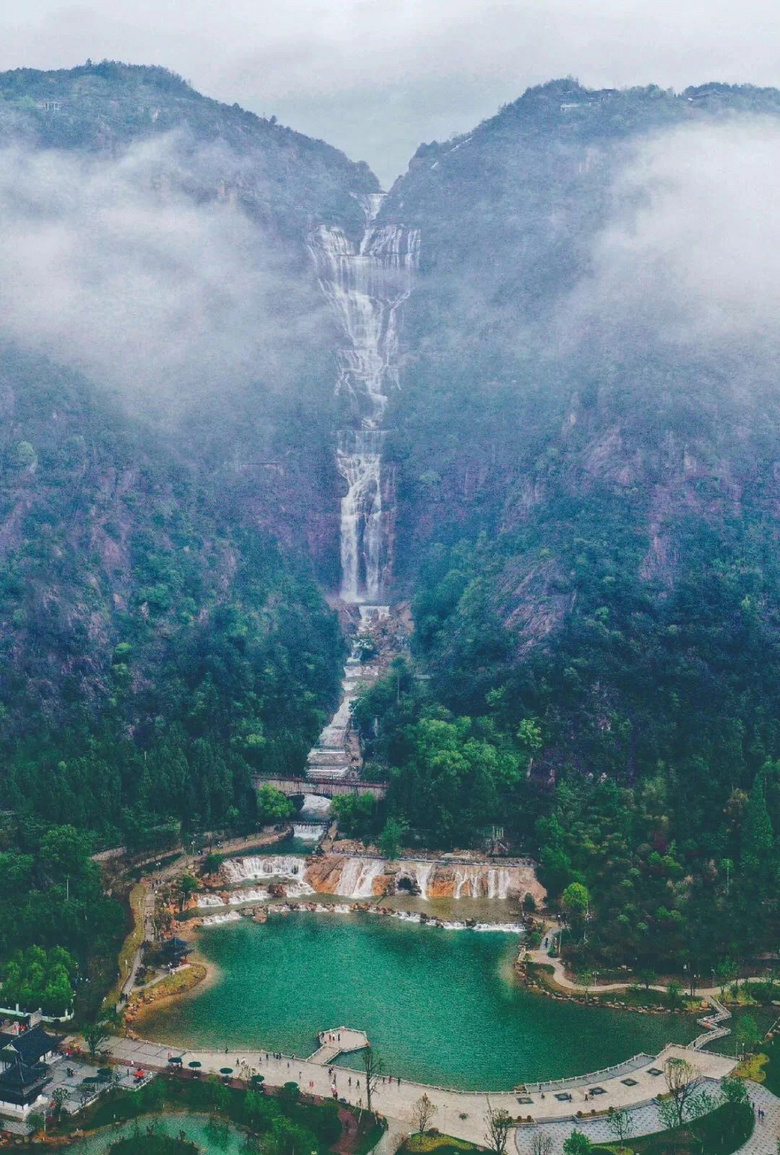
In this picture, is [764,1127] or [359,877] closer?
[764,1127]

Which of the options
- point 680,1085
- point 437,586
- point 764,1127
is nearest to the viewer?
point 764,1127

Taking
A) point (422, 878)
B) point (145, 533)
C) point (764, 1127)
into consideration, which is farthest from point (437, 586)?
point (764, 1127)

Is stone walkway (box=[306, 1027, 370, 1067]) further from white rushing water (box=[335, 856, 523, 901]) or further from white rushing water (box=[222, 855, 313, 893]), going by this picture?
white rushing water (box=[222, 855, 313, 893])

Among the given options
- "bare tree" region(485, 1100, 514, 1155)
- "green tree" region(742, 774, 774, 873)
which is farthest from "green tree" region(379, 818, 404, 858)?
"bare tree" region(485, 1100, 514, 1155)

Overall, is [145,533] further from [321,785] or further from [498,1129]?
[498,1129]

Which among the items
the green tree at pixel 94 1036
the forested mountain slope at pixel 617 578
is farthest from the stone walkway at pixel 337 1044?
the forested mountain slope at pixel 617 578

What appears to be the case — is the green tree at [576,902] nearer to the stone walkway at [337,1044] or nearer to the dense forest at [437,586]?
the dense forest at [437,586]

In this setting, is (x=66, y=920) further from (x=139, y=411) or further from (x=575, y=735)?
(x=139, y=411)
